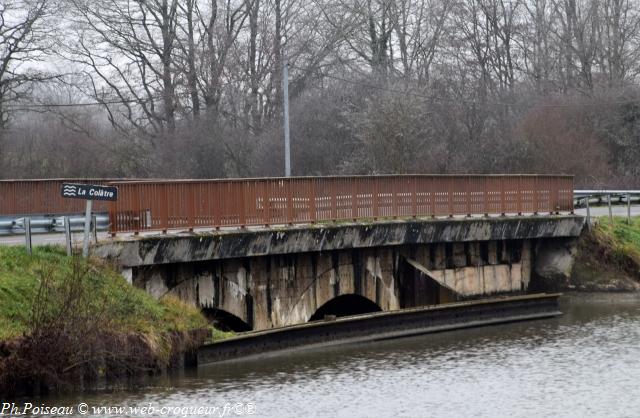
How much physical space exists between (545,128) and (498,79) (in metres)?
12.9

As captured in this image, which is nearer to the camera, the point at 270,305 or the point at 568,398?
the point at 568,398

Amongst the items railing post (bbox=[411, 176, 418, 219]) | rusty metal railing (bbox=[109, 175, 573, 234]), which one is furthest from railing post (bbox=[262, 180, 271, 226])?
railing post (bbox=[411, 176, 418, 219])

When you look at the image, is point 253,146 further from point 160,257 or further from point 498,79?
point 160,257

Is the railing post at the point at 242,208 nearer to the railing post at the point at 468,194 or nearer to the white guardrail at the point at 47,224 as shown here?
the white guardrail at the point at 47,224

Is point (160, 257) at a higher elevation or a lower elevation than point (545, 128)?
lower

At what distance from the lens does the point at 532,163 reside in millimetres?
53156

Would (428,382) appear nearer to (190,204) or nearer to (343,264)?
(190,204)

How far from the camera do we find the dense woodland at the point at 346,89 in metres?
53.7

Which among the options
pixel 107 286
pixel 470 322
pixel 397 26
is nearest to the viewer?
pixel 107 286

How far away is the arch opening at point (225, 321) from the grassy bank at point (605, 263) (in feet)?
41.7

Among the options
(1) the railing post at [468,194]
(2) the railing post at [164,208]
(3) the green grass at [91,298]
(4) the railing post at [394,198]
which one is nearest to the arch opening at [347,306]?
(4) the railing post at [394,198]

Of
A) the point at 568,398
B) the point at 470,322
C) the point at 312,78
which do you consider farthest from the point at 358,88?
the point at 568,398

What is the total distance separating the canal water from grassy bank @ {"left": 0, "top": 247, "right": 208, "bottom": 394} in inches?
23.1

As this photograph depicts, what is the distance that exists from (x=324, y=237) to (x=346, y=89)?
3207cm
